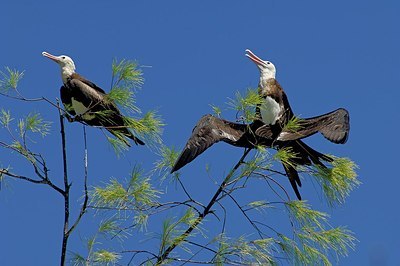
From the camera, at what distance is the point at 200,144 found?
13.3 ft

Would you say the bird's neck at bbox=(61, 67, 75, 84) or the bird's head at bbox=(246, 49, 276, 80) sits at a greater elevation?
the bird's neck at bbox=(61, 67, 75, 84)

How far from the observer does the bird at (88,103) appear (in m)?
4.14

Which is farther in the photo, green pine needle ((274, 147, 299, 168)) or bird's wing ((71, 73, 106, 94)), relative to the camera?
bird's wing ((71, 73, 106, 94))

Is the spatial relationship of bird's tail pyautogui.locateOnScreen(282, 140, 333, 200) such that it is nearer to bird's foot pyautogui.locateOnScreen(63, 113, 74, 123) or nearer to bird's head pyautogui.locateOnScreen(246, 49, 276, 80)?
bird's head pyautogui.locateOnScreen(246, 49, 276, 80)

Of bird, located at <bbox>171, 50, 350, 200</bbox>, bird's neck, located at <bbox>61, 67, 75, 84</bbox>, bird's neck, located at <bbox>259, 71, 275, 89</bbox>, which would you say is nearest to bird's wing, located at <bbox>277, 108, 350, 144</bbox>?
bird, located at <bbox>171, 50, 350, 200</bbox>

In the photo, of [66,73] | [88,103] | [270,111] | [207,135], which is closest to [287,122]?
[270,111]

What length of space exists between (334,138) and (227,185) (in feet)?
1.38

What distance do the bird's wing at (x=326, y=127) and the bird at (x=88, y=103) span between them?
20.3 inches

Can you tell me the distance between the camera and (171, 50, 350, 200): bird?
409 centimetres

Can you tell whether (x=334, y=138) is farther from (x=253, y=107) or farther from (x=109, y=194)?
(x=109, y=194)

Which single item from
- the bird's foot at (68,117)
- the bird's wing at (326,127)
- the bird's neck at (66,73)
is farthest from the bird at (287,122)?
the bird's neck at (66,73)

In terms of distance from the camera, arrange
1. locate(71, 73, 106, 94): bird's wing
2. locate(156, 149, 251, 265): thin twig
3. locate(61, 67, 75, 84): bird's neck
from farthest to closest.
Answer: locate(61, 67, 75, 84): bird's neck, locate(71, 73, 106, 94): bird's wing, locate(156, 149, 251, 265): thin twig

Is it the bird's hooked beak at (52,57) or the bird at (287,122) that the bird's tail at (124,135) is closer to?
the bird at (287,122)

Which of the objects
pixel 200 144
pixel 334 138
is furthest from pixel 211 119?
pixel 334 138
